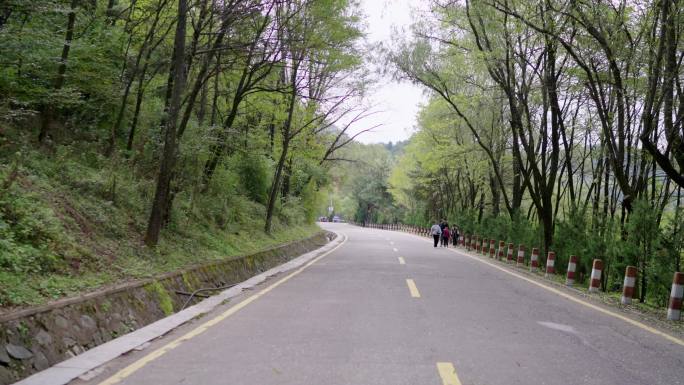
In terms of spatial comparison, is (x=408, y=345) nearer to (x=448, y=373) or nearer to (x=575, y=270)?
(x=448, y=373)

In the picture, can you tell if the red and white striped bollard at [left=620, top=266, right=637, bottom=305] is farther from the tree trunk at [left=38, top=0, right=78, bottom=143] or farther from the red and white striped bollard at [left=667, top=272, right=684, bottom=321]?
the tree trunk at [left=38, top=0, right=78, bottom=143]

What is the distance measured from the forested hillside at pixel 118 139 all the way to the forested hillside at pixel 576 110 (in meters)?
4.62

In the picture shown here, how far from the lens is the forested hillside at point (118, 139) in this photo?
7977 mm

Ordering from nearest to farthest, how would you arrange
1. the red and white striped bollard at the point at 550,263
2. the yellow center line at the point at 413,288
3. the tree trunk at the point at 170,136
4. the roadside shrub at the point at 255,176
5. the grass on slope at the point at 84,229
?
1. the grass on slope at the point at 84,229
2. the yellow center line at the point at 413,288
3. the tree trunk at the point at 170,136
4. the red and white striped bollard at the point at 550,263
5. the roadside shrub at the point at 255,176

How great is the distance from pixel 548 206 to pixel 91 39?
15422mm

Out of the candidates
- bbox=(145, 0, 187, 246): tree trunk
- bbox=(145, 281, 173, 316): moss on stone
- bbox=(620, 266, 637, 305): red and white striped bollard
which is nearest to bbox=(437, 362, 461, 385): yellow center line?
bbox=(145, 281, 173, 316): moss on stone

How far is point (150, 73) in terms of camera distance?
17953mm

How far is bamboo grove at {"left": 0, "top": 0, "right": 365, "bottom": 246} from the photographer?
1108cm

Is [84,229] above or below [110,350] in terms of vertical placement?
above

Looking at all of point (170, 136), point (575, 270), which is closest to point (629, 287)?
point (575, 270)

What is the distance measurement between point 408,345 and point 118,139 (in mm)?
13547

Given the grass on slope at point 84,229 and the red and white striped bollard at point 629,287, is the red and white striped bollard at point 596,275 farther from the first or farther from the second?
the grass on slope at point 84,229

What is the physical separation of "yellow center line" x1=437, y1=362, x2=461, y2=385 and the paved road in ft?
0.04

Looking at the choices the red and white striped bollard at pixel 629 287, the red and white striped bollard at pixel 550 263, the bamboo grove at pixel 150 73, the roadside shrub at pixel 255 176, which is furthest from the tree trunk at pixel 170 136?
the roadside shrub at pixel 255 176
